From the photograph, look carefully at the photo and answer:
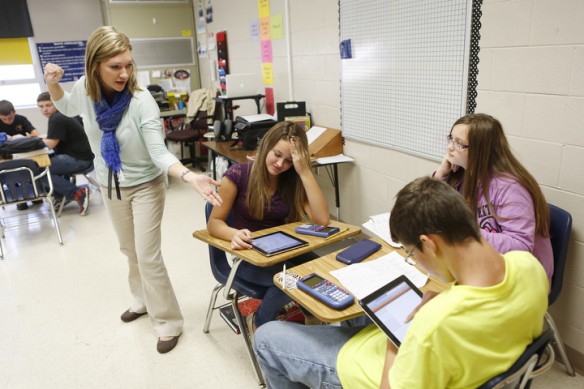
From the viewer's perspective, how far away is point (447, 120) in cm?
244

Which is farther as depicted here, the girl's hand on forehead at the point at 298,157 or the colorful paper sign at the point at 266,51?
the colorful paper sign at the point at 266,51

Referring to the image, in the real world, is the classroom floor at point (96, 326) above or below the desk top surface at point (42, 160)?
below

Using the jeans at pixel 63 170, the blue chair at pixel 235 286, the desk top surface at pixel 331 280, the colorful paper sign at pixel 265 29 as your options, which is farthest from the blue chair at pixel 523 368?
the jeans at pixel 63 170

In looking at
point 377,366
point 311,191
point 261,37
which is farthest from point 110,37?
point 261,37

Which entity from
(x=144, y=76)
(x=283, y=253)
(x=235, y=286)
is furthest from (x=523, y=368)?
(x=144, y=76)

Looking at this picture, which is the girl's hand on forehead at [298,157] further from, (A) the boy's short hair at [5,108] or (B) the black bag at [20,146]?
(A) the boy's short hair at [5,108]

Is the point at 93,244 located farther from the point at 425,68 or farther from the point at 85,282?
the point at 425,68

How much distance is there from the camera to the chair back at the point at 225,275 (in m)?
1.95

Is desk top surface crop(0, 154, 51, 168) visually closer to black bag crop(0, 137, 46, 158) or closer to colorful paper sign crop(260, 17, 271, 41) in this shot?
black bag crop(0, 137, 46, 158)

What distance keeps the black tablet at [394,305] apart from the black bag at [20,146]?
3768 millimetres

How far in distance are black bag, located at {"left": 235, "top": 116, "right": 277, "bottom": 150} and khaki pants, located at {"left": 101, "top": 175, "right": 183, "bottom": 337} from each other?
1.56 meters

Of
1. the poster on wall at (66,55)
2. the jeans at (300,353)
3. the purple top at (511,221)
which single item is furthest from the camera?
the poster on wall at (66,55)

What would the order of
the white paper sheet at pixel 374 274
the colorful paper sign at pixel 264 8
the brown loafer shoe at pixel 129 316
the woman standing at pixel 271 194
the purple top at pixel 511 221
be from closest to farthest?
the white paper sheet at pixel 374 274 < the purple top at pixel 511 221 < the woman standing at pixel 271 194 < the brown loafer shoe at pixel 129 316 < the colorful paper sign at pixel 264 8

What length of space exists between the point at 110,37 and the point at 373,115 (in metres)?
1.76
